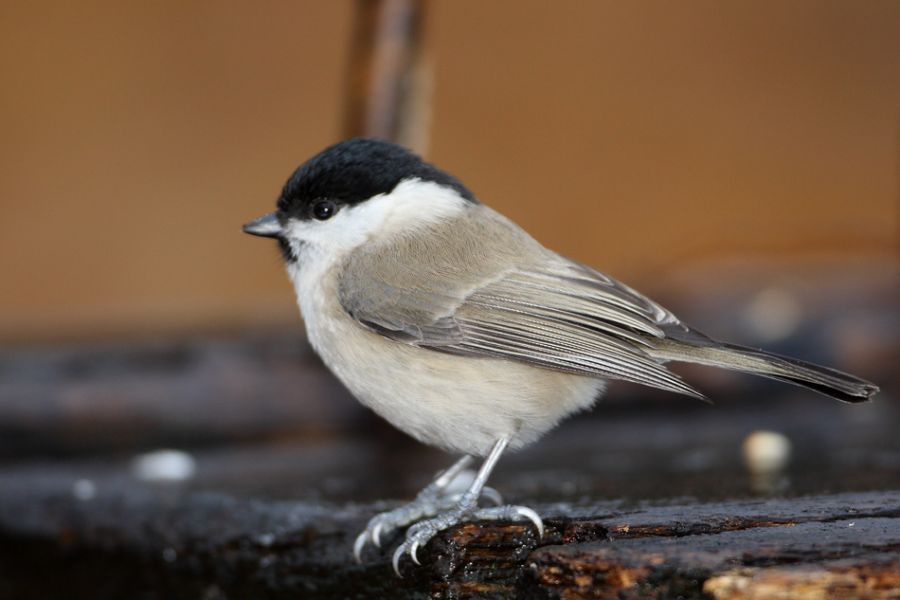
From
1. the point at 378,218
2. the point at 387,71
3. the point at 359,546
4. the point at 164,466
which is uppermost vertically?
the point at 387,71

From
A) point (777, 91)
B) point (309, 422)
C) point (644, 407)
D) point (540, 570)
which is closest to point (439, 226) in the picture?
point (540, 570)

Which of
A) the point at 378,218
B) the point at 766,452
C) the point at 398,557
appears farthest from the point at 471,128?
the point at 398,557

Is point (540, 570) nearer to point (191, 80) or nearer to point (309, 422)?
point (309, 422)

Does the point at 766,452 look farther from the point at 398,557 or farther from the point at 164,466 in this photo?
the point at 164,466

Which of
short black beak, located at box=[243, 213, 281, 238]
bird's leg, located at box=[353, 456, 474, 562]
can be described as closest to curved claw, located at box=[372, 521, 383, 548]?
bird's leg, located at box=[353, 456, 474, 562]

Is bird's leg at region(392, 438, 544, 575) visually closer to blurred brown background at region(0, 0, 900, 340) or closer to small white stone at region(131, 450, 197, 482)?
small white stone at region(131, 450, 197, 482)

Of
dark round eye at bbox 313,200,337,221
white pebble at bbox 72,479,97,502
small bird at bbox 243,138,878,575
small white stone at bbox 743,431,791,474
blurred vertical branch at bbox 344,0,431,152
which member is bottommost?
white pebble at bbox 72,479,97,502

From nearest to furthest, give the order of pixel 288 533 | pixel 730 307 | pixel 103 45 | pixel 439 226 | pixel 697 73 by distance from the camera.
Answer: pixel 288 533, pixel 439 226, pixel 730 307, pixel 103 45, pixel 697 73
